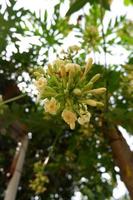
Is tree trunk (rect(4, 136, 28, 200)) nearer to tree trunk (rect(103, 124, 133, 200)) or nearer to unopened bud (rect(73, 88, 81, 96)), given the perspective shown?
tree trunk (rect(103, 124, 133, 200))

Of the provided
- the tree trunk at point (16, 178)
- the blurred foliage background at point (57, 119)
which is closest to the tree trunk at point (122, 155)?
the blurred foliage background at point (57, 119)

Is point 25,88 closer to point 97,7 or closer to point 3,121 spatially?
point 3,121

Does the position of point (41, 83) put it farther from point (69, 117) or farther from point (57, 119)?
point (57, 119)

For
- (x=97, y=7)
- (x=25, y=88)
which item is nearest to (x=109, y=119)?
(x=25, y=88)

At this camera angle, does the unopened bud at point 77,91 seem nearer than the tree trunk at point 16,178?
Yes

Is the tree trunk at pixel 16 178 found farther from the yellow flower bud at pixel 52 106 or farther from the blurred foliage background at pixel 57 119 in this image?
the yellow flower bud at pixel 52 106

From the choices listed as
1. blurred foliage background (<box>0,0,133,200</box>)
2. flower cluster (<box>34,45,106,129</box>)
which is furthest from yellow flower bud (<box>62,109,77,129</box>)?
blurred foliage background (<box>0,0,133,200</box>)
